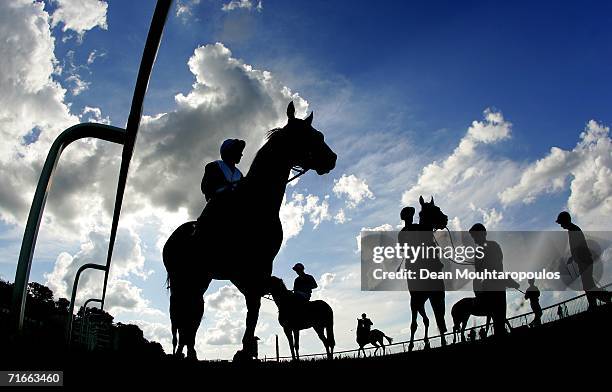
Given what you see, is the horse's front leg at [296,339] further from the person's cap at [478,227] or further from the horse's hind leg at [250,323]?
the horse's hind leg at [250,323]

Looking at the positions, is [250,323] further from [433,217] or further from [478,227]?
[433,217]

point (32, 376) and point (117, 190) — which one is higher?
point (117, 190)

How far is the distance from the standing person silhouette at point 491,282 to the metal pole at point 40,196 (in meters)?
6.90

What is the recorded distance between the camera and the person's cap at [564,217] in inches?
406

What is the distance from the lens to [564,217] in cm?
1035

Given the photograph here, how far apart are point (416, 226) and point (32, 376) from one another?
863cm

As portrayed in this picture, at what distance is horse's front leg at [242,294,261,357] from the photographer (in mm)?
4992

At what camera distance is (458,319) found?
15070 millimetres

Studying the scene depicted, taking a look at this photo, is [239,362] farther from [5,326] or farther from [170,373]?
[5,326]

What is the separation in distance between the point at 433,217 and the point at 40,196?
8.76 metres

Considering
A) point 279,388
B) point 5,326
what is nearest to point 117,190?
point 5,326

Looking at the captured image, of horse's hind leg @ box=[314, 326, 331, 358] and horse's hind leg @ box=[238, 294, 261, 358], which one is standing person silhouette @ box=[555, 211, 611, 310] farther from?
horse's hind leg @ box=[314, 326, 331, 358]

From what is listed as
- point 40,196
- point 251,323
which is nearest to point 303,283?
point 251,323

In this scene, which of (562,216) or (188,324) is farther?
(562,216)
